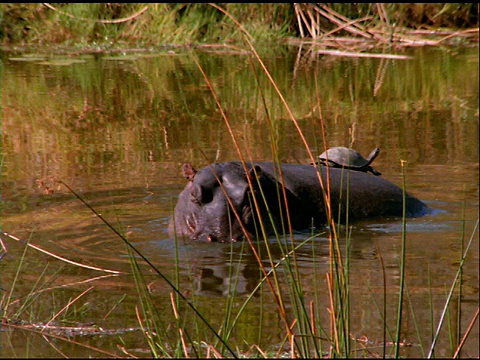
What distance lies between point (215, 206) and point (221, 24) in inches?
348

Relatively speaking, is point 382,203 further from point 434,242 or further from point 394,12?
point 394,12

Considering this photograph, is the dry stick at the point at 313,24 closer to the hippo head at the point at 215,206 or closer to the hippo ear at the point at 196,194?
the hippo head at the point at 215,206

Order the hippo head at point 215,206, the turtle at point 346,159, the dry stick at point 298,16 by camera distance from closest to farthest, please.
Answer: the hippo head at point 215,206
the turtle at point 346,159
the dry stick at point 298,16

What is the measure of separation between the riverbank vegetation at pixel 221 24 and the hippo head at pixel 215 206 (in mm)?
7779

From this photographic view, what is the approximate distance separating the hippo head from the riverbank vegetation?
7779 millimetres

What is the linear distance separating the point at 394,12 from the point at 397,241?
8.69 metres

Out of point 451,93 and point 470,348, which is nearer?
point 470,348

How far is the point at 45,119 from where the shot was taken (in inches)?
340

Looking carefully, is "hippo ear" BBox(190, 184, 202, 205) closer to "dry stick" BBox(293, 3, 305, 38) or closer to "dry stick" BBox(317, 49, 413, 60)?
"dry stick" BBox(317, 49, 413, 60)

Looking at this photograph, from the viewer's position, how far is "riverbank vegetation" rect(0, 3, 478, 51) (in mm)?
12852

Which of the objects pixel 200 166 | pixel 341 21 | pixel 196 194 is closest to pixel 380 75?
pixel 341 21

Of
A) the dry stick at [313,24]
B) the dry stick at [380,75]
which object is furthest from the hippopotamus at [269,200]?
the dry stick at [313,24]

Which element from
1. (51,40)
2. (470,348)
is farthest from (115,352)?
(51,40)

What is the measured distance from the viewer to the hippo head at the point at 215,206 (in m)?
4.75
